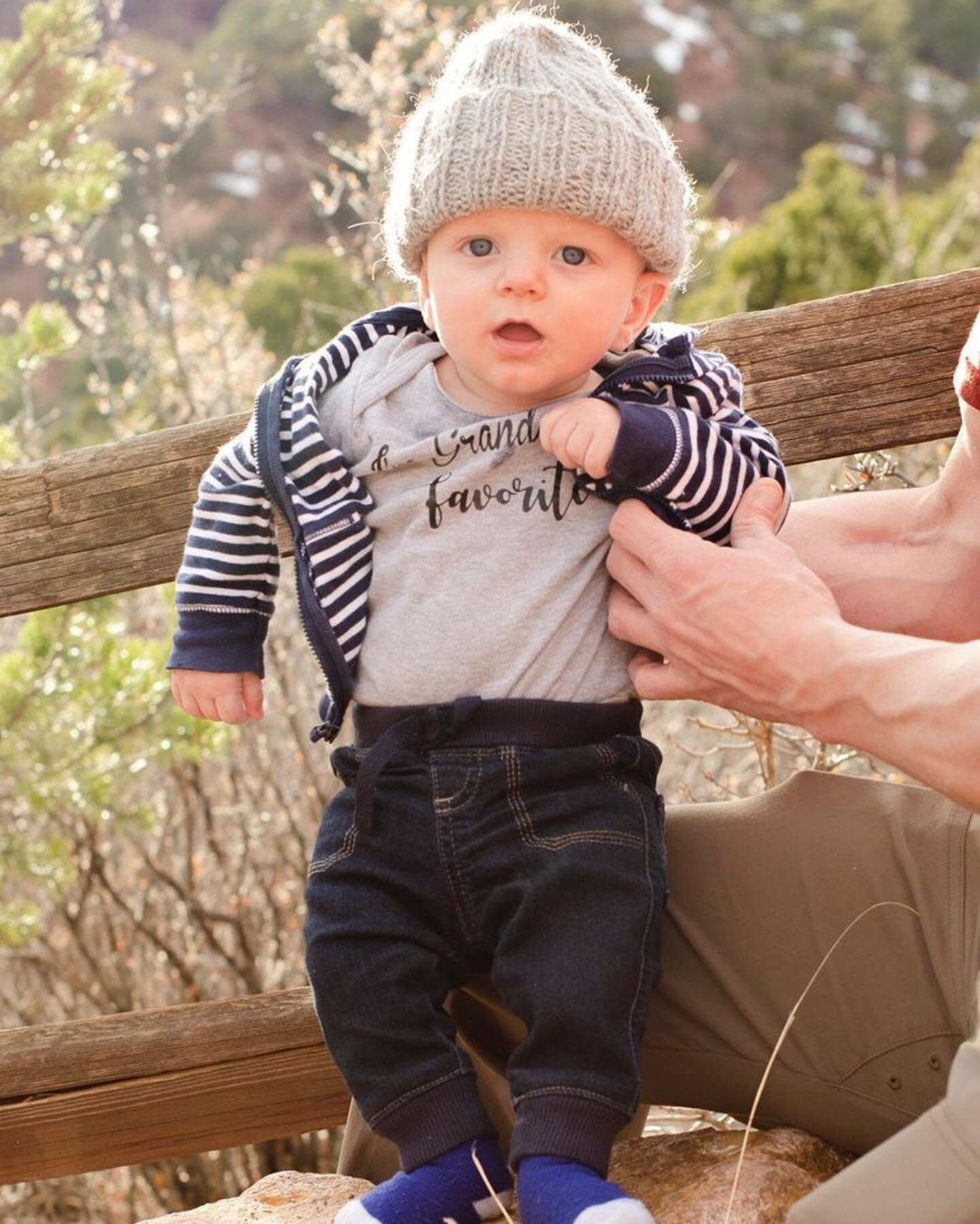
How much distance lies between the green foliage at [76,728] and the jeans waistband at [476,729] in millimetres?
1847

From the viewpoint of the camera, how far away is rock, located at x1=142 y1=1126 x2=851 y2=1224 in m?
1.79

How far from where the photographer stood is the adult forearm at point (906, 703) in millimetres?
A: 1573

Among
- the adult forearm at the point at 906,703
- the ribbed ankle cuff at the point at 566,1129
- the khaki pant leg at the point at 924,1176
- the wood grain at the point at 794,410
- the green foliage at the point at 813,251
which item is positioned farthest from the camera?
the green foliage at the point at 813,251

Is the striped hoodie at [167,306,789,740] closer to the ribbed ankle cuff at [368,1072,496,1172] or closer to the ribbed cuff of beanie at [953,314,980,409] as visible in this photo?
the ribbed cuff of beanie at [953,314,980,409]

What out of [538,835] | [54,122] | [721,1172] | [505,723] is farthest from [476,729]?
[54,122]

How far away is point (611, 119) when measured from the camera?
189cm

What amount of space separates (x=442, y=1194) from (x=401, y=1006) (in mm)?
207

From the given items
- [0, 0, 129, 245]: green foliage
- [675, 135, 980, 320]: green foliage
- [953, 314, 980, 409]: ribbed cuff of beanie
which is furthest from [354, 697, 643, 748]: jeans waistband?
[675, 135, 980, 320]: green foliage

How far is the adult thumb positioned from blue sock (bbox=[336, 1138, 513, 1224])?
30.1 inches

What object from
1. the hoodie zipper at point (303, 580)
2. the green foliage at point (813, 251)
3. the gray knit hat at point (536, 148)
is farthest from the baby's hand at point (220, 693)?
the green foliage at point (813, 251)

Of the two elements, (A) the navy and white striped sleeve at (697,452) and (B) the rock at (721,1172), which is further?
(A) the navy and white striped sleeve at (697,452)

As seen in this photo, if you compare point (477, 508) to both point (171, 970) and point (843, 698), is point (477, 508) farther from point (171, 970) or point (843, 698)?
point (171, 970)

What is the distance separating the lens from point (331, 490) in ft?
6.50

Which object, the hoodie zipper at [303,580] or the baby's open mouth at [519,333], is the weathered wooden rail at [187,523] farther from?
the baby's open mouth at [519,333]
